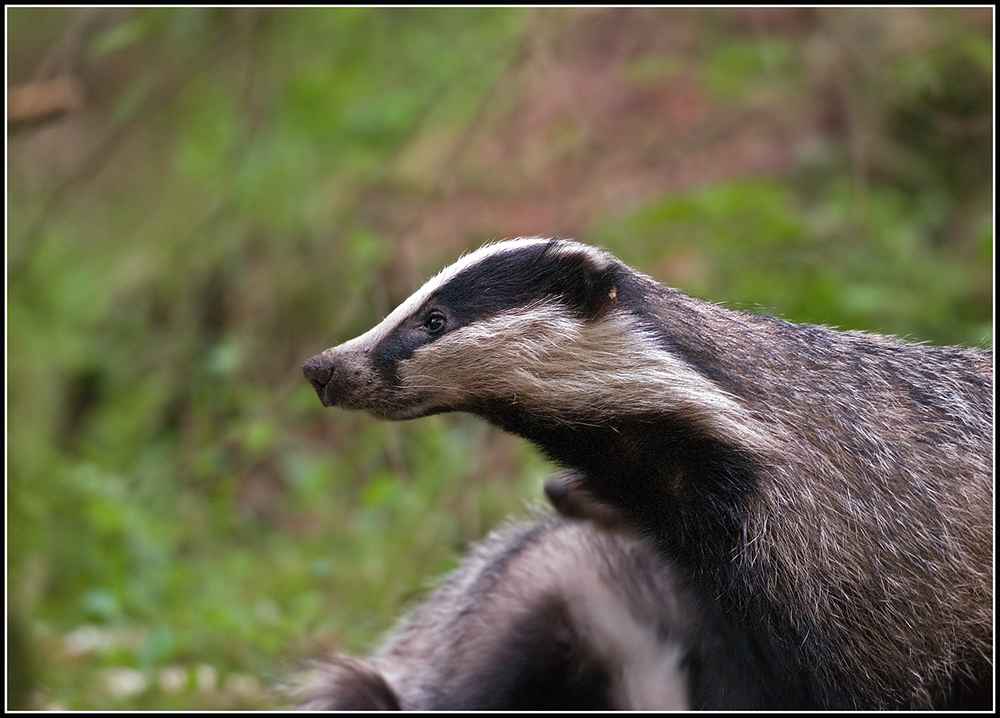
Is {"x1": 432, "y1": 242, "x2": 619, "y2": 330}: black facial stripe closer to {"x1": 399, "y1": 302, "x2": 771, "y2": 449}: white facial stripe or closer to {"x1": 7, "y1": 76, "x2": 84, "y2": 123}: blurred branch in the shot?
{"x1": 399, "y1": 302, "x2": 771, "y2": 449}: white facial stripe

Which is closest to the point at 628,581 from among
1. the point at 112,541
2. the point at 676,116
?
the point at 112,541

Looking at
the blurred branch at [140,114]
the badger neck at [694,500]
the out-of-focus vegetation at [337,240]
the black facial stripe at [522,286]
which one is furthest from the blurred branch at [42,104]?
the badger neck at [694,500]

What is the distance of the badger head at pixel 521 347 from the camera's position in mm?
2668

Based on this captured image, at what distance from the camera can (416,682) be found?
11.3 feet

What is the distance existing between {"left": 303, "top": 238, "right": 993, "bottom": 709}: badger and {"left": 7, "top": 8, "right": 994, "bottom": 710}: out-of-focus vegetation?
155 cm

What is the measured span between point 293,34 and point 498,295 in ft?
12.8

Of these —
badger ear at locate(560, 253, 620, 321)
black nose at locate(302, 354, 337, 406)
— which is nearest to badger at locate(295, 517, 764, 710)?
badger ear at locate(560, 253, 620, 321)

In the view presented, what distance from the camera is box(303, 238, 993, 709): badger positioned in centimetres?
253

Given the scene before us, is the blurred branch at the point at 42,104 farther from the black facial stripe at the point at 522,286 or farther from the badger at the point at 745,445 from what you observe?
the black facial stripe at the point at 522,286

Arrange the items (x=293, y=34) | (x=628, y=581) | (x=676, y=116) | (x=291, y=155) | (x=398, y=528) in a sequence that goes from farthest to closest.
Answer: (x=676, y=116) → (x=291, y=155) → (x=293, y=34) → (x=398, y=528) → (x=628, y=581)

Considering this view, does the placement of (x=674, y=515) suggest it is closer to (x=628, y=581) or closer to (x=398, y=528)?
(x=628, y=581)

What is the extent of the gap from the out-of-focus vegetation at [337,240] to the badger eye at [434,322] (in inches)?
62.5

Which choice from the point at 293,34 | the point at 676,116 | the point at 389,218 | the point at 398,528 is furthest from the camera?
the point at 676,116

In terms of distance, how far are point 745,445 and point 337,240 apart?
15.2 ft
